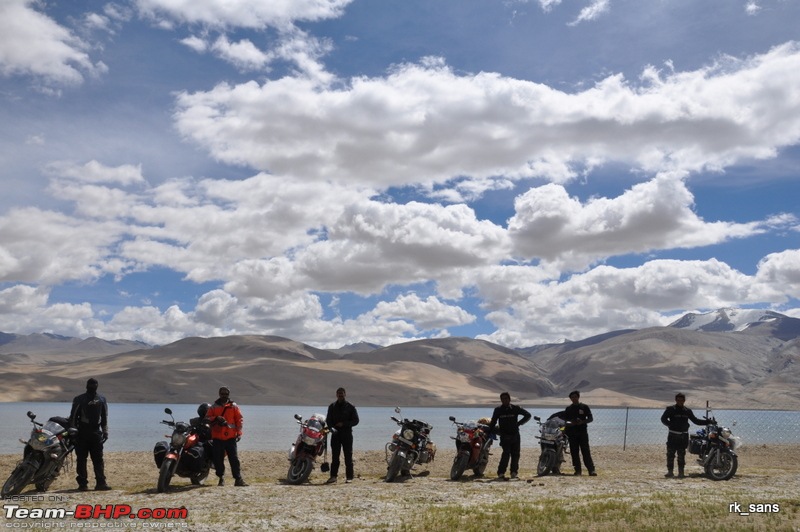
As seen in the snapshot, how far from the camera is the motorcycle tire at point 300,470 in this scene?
16.3m

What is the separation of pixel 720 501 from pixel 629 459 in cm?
1710

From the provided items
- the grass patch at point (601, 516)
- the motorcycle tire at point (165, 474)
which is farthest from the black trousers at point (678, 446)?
the motorcycle tire at point (165, 474)

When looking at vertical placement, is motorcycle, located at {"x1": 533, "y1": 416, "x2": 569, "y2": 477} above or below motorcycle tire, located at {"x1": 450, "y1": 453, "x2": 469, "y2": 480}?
above

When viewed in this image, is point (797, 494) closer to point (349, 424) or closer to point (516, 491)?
point (516, 491)

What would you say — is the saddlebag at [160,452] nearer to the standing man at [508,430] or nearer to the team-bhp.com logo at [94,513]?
the team-bhp.com logo at [94,513]

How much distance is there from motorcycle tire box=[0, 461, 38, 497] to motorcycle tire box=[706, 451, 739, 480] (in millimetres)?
14709

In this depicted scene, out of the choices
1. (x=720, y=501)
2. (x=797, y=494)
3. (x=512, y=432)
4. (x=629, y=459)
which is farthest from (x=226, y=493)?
(x=629, y=459)

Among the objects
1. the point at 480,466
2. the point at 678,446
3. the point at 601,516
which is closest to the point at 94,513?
the point at 601,516

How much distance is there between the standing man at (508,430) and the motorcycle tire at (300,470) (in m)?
4.56

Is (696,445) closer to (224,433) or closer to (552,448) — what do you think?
(552,448)

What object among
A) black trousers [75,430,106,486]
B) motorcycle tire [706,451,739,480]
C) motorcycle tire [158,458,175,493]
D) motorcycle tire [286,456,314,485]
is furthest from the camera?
motorcycle tire [706,451,739,480]

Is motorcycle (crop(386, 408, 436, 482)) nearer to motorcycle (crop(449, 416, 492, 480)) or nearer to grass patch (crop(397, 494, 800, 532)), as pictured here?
motorcycle (crop(449, 416, 492, 480))

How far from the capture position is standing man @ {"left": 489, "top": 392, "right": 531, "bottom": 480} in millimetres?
17531

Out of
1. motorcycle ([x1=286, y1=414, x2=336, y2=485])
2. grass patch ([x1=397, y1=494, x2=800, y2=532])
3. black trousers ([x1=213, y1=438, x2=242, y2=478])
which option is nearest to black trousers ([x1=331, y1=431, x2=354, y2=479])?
motorcycle ([x1=286, y1=414, x2=336, y2=485])
